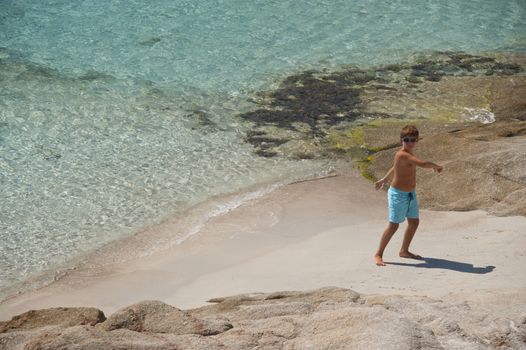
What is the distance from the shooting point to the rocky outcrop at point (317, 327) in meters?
6.04

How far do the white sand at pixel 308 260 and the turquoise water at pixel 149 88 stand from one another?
88cm

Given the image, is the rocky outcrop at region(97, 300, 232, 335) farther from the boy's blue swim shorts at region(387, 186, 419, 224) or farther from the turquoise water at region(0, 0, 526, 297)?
the turquoise water at region(0, 0, 526, 297)

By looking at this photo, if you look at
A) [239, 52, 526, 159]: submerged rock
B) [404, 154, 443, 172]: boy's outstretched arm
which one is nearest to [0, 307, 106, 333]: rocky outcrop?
[404, 154, 443, 172]: boy's outstretched arm

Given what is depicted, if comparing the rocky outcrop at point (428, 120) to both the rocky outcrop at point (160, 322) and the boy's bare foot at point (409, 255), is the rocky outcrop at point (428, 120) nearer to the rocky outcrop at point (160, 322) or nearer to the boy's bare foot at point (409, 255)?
the boy's bare foot at point (409, 255)

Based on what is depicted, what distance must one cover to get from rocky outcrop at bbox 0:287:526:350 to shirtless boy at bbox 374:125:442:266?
173 centimetres

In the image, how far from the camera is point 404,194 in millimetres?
8680

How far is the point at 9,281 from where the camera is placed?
9914 millimetres

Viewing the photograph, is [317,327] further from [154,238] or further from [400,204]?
[154,238]

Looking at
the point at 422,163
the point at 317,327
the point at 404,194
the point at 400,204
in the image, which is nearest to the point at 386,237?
the point at 400,204

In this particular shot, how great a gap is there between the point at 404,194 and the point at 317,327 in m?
2.81

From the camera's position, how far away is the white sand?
8.17 meters

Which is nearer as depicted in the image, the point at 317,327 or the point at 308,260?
the point at 317,327

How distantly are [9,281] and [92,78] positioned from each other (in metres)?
7.95

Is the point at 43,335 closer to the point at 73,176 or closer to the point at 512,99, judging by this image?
the point at 73,176
